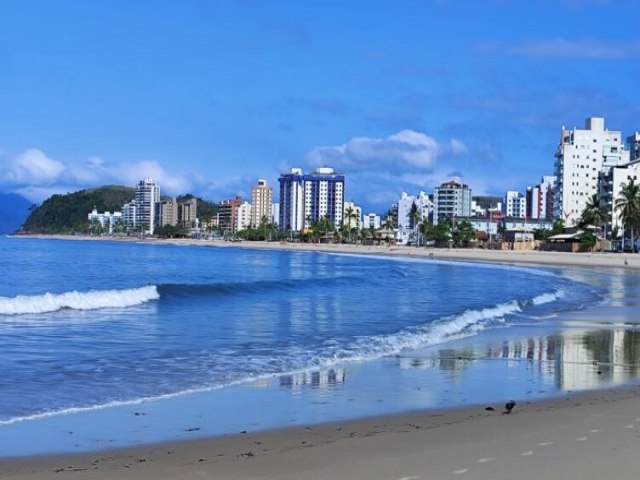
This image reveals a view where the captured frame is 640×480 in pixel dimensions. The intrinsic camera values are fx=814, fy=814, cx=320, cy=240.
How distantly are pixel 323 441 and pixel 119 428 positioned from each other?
6.77ft

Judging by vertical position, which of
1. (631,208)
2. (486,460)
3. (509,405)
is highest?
(631,208)

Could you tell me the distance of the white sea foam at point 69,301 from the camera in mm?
23109

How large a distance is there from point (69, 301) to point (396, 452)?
2030cm

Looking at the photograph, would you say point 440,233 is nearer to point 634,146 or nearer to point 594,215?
point 594,215

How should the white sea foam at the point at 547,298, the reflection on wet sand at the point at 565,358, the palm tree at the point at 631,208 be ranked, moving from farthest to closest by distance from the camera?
the palm tree at the point at 631,208 → the white sea foam at the point at 547,298 → the reflection on wet sand at the point at 565,358

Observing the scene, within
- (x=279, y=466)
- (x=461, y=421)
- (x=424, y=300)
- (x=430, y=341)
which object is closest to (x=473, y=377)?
(x=461, y=421)

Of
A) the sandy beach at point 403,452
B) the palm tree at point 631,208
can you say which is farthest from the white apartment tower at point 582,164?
the sandy beach at point 403,452

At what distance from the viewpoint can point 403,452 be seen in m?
6.70

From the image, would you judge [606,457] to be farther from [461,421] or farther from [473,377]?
[473,377]

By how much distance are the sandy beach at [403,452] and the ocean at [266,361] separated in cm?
53

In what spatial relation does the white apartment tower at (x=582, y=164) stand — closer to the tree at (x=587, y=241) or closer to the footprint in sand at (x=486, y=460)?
the tree at (x=587, y=241)

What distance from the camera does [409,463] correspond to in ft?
20.5

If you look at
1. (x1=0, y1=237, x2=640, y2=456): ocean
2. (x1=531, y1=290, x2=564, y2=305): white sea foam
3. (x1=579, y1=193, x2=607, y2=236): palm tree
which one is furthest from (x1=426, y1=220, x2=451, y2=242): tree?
(x1=0, y1=237, x2=640, y2=456): ocean

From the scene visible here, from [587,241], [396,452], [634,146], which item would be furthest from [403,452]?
[634,146]
